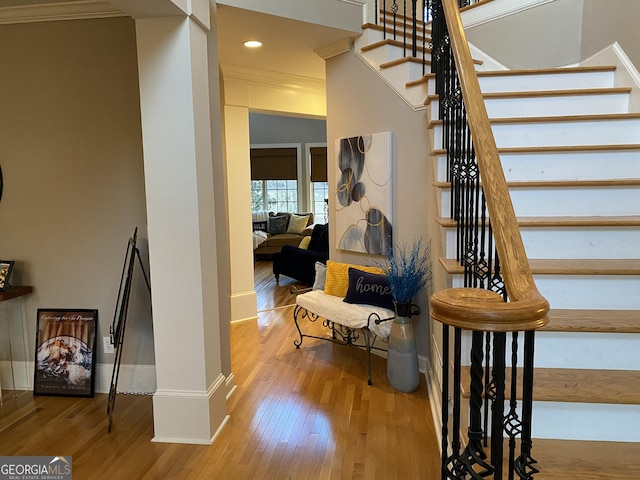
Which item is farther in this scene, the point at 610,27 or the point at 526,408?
the point at 610,27

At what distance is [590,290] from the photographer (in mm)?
1926

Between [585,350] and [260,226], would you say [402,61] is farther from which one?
[260,226]

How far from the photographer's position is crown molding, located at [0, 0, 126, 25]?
2709 millimetres

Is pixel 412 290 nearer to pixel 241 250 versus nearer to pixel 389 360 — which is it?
pixel 389 360

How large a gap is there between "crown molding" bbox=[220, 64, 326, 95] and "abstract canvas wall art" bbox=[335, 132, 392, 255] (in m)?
1.24

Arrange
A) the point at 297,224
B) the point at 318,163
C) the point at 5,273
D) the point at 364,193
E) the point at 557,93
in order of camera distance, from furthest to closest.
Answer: the point at 318,163 → the point at 297,224 → the point at 364,193 → the point at 5,273 → the point at 557,93

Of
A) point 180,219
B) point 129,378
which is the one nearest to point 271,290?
point 129,378

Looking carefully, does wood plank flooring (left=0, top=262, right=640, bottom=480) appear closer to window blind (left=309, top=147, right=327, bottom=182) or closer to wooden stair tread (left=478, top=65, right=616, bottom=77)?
wooden stair tread (left=478, top=65, right=616, bottom=77)

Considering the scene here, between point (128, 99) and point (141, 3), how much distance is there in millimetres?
911

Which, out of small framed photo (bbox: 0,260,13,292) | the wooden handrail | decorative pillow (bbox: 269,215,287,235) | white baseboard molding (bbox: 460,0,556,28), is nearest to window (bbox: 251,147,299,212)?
decorative pillow (bbox: 269,215,287,235)

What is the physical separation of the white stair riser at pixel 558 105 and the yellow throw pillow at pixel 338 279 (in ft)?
4.92

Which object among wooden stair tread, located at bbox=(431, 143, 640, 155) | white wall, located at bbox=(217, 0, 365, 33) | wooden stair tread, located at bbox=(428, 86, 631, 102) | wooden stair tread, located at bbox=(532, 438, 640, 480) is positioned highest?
white wall, located at bbox=(217, 0, 365, 33)

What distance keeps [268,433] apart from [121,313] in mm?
1074

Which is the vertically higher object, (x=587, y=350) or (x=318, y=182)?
(x=318, y=182)
